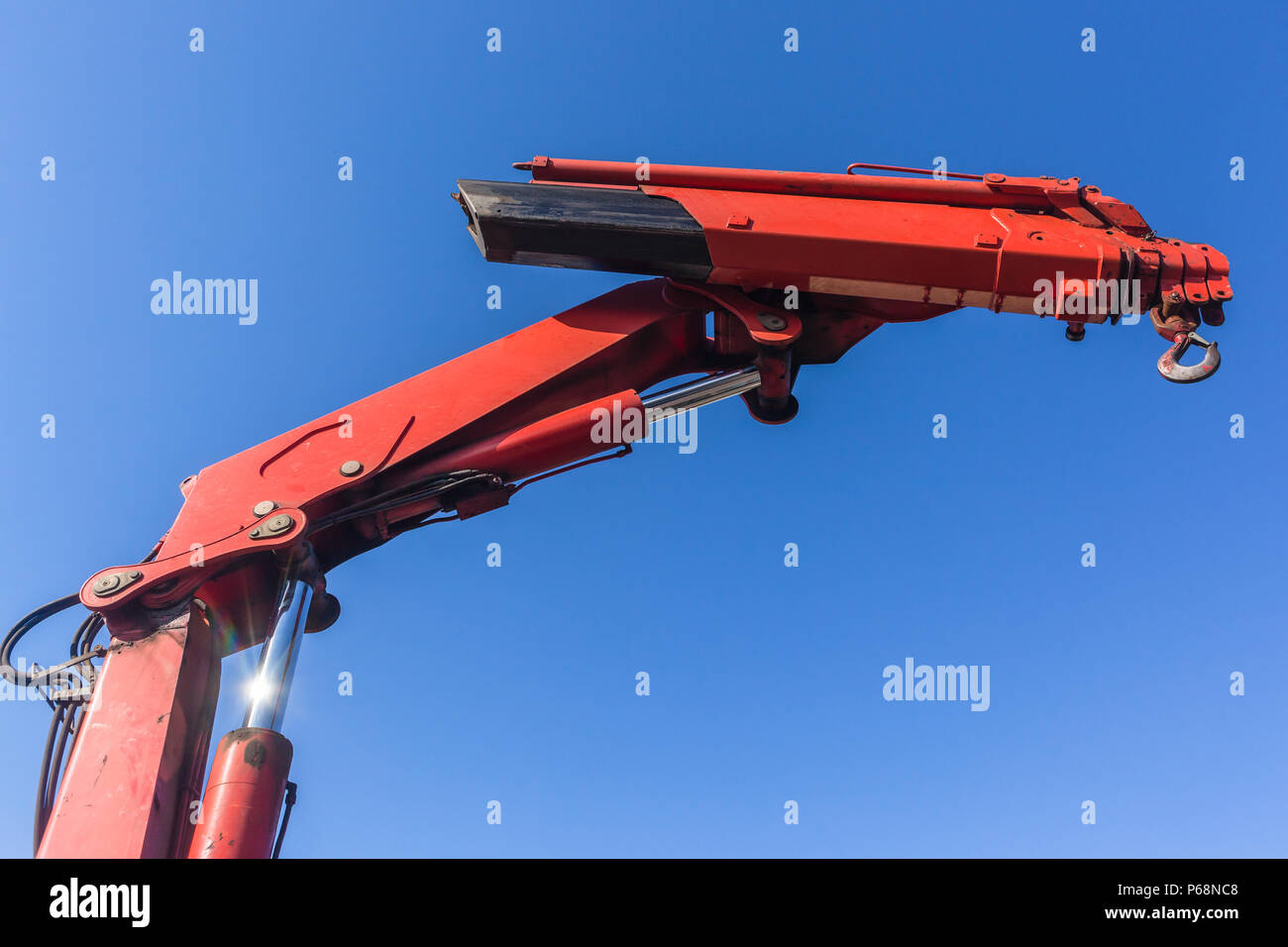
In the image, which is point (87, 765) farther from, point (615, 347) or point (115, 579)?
point (615, 347)

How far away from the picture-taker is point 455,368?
532 centimetres

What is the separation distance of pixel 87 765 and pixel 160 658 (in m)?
0.50

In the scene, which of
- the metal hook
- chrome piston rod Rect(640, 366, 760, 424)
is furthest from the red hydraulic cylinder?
the metal hook

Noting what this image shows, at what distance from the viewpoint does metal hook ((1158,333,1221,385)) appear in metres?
4.98

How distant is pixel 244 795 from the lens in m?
3.83

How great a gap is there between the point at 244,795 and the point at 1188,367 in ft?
14.2

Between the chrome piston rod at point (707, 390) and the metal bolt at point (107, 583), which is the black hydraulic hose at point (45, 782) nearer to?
the metal bolt at point (107, 583)

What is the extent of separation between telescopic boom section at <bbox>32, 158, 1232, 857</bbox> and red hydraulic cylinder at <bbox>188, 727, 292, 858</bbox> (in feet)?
1.28

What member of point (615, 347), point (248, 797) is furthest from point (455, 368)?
point (248, 797)

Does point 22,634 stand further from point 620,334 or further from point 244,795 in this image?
point 620,334

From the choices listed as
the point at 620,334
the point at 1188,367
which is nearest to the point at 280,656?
the point at 620,334

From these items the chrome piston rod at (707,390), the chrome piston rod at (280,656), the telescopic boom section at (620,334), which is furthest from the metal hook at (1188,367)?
the chrome piston rod at (280,656)

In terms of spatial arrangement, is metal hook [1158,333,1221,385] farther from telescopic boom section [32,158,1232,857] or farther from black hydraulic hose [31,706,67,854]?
black hydraulic hose [31,706,67,854]
